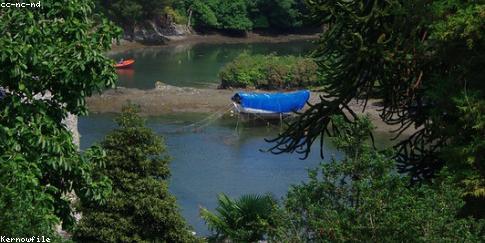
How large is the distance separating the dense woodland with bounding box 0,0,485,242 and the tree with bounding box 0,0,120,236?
2 cm

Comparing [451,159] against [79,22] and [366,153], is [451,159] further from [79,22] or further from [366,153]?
[79,22]

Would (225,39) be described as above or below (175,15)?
below

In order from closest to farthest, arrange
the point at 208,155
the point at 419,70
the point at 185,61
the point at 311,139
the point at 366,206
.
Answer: the point at 366,206, the point at 419,70, the point at 311,139, the point at 208,155, the point at 185,61

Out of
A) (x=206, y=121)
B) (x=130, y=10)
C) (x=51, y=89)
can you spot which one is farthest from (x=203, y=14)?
(x=51, y=89)

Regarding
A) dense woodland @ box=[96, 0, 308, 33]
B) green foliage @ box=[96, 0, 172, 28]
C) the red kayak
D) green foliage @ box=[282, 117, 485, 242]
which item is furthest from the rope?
green foliage @ box=[282, 117, 485, 242]

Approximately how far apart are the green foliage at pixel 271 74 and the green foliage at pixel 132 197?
4055 centimetres

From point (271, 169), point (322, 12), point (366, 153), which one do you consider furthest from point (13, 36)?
point (271, 169)

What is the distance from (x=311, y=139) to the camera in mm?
16297

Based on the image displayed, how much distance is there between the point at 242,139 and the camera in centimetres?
4369

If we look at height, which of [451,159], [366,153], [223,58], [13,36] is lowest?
[223,58]

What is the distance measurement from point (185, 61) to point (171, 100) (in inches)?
719

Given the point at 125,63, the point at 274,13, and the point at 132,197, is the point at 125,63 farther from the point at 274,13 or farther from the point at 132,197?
the point at 132,197

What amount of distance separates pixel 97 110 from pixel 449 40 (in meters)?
36.0

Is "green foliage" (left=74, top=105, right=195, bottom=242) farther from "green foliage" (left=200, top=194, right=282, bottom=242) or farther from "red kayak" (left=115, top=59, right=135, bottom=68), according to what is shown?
"red kayak" (left=115, top=59, right=135, bottom=68)
